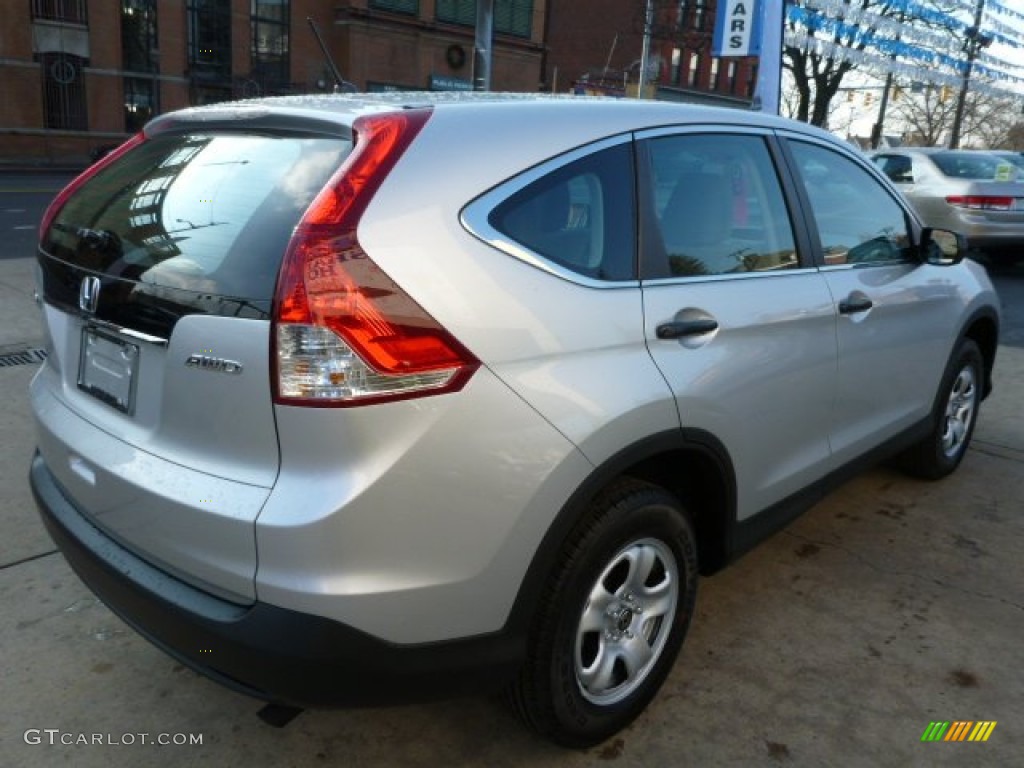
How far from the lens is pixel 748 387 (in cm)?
252

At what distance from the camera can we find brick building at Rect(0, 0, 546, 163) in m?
27.7

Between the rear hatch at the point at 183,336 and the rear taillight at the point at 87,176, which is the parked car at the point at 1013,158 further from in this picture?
the rear hatch at the point at 183,336

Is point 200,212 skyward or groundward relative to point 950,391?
skyward

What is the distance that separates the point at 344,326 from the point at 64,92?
32.1 metres

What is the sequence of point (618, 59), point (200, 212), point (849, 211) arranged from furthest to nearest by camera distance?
point (618, 59)
point (849, 211)
point (200, 212)

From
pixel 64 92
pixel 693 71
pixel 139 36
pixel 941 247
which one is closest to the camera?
pixel 941 247

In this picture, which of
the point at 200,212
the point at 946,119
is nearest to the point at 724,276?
the point at 200,212

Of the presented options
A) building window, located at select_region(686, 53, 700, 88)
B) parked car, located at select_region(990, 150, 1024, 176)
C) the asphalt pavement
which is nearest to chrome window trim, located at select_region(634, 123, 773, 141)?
the asphalt pavement

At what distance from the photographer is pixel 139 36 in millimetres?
→ 29359

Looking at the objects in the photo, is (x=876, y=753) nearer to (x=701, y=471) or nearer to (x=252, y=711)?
(x=701, y=471)

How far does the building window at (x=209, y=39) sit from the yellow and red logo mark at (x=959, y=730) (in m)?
32.8

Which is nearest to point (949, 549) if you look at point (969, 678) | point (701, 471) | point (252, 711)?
point (969, 678)

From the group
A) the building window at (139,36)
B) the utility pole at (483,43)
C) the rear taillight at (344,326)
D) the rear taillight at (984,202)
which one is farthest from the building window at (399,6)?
the rear taillight at (344,326)

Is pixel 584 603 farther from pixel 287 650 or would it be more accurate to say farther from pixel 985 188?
pixel 985 188
